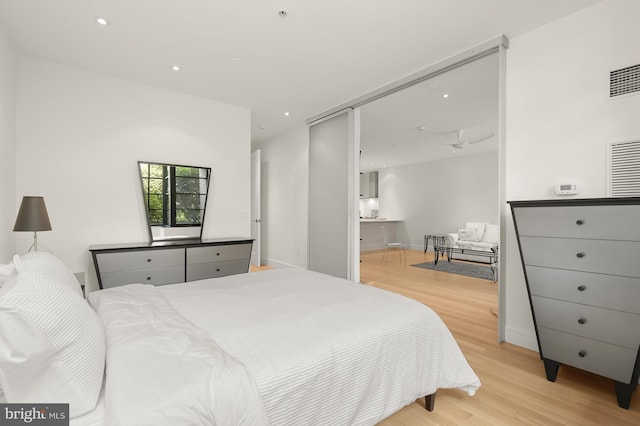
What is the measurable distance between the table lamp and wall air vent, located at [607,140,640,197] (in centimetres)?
441

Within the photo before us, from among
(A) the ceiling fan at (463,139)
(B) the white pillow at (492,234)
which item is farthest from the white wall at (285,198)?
(B) the white pillow at (492,234)

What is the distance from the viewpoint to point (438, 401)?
5.97 feet

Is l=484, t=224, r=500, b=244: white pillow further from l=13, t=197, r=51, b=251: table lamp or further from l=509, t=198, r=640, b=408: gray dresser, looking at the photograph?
l=13, t=197, r=51, b=251: table lamp

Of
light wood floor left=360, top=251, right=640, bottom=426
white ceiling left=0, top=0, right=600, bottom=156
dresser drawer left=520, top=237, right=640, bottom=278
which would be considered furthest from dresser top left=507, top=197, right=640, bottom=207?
white ceiling left=0, top=0, right=600, bottom=156

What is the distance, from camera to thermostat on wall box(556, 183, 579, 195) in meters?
2.28

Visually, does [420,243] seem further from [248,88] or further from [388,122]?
[248,88]

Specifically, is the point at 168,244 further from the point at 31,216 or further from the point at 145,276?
the point at 31,216

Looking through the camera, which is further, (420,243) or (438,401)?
(420,243)

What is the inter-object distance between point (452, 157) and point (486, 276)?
14.3ft

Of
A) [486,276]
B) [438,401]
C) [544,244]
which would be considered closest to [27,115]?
[438,401]

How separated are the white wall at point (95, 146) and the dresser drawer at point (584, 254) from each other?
3.66m

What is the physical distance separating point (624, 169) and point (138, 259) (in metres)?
4.37

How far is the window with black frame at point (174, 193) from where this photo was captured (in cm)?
360

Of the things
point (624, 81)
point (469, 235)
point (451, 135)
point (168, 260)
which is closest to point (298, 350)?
point (168, 260)
